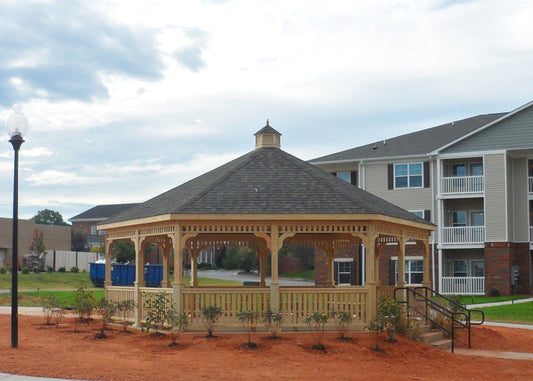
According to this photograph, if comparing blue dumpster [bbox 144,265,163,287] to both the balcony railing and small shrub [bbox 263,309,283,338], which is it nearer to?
the balcony railing

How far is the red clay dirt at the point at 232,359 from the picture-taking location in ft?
40.6

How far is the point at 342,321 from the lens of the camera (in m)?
16.4

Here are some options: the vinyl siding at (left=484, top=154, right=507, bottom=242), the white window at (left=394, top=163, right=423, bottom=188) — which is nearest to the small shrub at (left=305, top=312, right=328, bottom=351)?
the vinyl siding at (left=484, top=154, right=507, bottom=242)

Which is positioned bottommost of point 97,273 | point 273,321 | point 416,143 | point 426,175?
point 97,273

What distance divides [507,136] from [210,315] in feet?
89.0

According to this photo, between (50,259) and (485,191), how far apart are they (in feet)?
133

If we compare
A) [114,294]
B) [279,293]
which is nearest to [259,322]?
[279,293]

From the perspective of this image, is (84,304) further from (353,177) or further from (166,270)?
(353,177)

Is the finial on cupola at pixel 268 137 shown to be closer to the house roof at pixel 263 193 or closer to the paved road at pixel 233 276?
the house roof at pixel 263 193

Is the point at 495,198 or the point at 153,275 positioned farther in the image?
the point at 153,275

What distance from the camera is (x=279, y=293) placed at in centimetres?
1733

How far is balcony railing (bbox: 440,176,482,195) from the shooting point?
1549 inches

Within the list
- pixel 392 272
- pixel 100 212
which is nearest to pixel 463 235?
pixel 392 272

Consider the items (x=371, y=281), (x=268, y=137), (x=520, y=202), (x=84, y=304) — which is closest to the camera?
(x=371, y=281)
